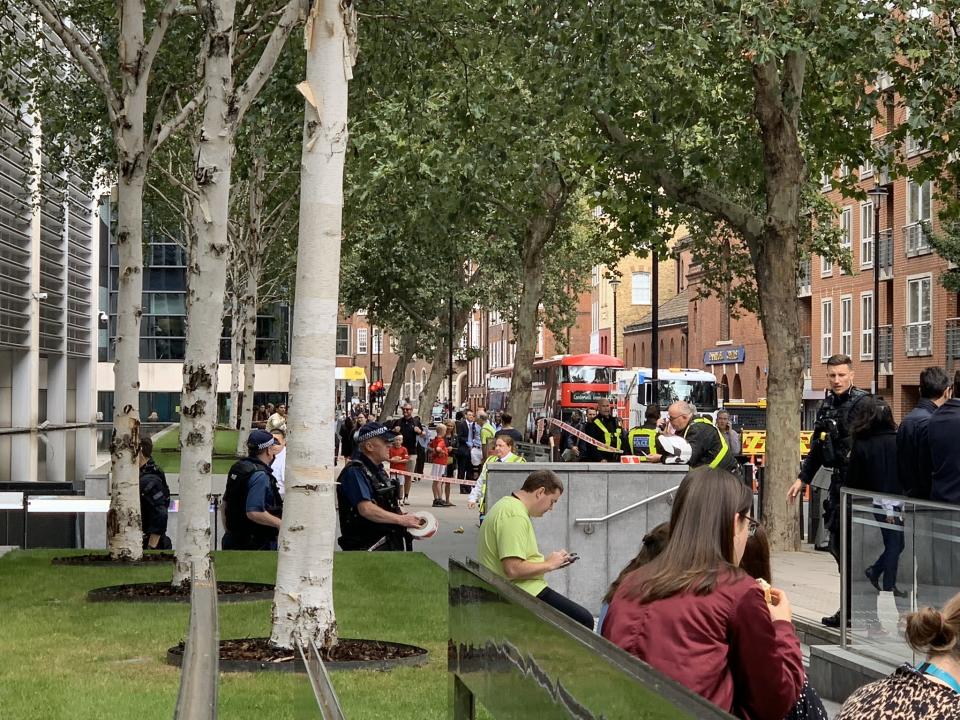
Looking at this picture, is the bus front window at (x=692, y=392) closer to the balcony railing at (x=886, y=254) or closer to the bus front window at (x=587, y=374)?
the balcony railing at (x=886, y=254)

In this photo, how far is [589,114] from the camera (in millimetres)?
25031

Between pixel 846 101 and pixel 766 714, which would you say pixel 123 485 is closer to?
pixel 846 101

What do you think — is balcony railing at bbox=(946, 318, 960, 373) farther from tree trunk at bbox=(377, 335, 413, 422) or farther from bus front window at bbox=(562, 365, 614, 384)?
tree trunk at bbox=(377, 335, 413, 422)

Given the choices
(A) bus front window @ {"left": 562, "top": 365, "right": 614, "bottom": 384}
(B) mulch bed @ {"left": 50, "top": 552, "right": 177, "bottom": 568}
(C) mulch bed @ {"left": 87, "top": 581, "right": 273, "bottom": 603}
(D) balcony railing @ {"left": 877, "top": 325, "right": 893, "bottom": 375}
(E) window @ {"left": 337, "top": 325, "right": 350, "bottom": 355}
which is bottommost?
(B) mulch bed @ {"left": 50, "top": 552, "right": 177, "bottom": 568}

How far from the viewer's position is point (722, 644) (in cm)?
484

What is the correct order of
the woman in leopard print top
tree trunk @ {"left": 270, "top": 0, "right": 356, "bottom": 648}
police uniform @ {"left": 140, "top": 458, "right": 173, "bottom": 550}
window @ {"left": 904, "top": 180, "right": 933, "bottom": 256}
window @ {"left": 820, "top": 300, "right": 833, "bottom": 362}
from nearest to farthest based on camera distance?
1. the woman in leopard print top
2. tree trunk @ {"left": 270, "top": 0, "right": 356, "bottom": 648}
3. police uniform @ {"left": 140, "top": 458, "right": 173, "bottom": 550}
4. window @ {"left": 904, "top": 180, "right": 933, "bottom": 256}
5. window @ {"left": 820, "top": 300, "right": 833, "bottom": 362}

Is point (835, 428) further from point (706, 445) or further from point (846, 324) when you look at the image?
point (846, 324)

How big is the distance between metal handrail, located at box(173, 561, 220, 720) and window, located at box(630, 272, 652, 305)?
10056 cm

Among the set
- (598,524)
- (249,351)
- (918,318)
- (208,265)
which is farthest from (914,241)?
(208,265)

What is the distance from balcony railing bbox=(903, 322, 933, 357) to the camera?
183 feet

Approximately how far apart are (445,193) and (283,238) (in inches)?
1215

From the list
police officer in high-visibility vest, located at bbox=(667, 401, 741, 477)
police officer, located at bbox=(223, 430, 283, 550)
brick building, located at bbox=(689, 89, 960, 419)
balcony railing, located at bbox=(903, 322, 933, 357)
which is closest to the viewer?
police officer, located at bbox=(223, 430, 283, 550)

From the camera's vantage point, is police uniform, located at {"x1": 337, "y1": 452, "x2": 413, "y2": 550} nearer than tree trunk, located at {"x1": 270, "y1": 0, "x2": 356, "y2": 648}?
No

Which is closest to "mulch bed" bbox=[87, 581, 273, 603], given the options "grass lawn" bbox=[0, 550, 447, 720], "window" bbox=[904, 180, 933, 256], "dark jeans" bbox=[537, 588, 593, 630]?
"grass lawn" bbox=[0, 550, 447, 720]
